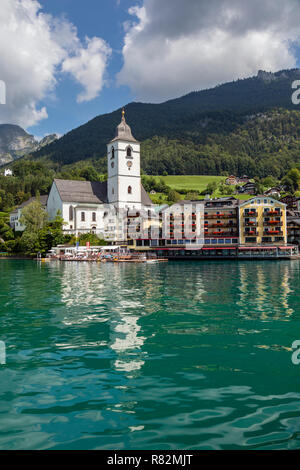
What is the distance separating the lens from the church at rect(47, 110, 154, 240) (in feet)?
346

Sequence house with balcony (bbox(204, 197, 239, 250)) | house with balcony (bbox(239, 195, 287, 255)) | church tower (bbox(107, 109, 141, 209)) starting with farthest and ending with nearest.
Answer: church tower (bbox(107, 109, 141, 209)), house with balcony (bbox(204, 197, 239, 250)), house with balcony (bbox(239, 195, 287, 255))

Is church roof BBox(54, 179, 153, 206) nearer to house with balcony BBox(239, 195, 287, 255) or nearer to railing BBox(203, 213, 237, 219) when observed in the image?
railing BBox(203, 213, 237, 219)

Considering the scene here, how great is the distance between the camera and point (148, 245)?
100 meters

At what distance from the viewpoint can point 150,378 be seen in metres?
11.0

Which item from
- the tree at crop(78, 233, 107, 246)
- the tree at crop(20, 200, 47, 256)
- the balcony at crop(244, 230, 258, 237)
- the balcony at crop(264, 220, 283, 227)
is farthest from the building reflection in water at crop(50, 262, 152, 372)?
the tree at crop(78, 233, 107, 246)

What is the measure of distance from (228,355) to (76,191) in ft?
330

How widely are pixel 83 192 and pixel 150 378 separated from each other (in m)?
103

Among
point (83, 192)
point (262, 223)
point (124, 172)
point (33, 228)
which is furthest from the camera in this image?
point (83, 192)

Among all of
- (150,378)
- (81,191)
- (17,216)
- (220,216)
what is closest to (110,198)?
(81,191)

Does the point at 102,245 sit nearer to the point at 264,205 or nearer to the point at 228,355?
the point at 264,205

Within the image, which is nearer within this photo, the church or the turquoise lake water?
the turquoise lake water

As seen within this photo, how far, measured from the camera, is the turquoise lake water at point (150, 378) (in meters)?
7.80

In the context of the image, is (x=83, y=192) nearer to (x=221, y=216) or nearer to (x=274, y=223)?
(x=221, y=216)

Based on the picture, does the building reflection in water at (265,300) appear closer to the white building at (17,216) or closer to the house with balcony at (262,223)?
the house with balcony at (262,223)
